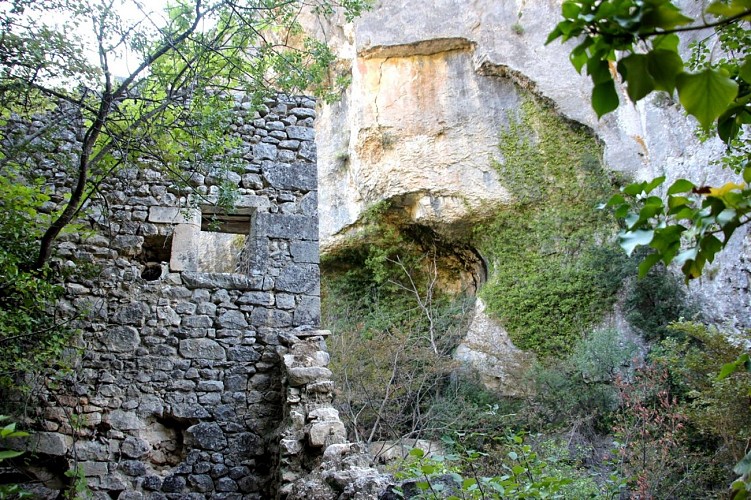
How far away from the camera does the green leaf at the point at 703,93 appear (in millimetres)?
1174

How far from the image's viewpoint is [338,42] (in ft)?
47.2

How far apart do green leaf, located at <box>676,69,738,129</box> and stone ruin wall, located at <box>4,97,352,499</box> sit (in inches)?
135

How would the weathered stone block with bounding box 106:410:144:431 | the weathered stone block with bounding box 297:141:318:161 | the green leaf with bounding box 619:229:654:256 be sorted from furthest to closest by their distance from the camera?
the weathered stone block with bounding box 297:141:318:161 → the weathered stone block with bounding box 106:410:144:431 → the green leaf with bounding box 619:229:654:256

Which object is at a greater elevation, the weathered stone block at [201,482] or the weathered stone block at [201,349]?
the weathered stone block at [201,349]

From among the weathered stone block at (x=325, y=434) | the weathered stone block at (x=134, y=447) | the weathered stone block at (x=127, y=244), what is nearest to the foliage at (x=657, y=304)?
the weathered stone block at (x=325, y=434)

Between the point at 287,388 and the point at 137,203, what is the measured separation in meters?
2.05

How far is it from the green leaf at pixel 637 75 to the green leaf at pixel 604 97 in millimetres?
42

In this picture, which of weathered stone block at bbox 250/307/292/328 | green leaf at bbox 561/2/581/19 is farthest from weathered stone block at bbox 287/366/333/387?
green leaf at bbox 561/2/581/19

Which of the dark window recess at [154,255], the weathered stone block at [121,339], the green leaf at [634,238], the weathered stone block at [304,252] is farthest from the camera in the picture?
the weathered stone block at [304,252]

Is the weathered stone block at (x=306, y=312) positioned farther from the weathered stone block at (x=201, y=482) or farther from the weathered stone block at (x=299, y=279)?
the weathered stone block at (x=201, y=482)

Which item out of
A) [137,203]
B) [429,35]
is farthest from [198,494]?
[429,35]

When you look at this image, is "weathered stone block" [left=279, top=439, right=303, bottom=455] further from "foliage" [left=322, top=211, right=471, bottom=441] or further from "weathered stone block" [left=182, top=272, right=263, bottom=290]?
"foliage" [left=322, top=211, right=471, bottom=441]

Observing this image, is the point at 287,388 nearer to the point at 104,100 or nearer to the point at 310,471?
the point at 310,471

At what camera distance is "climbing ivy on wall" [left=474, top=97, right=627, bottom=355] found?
459 inches
